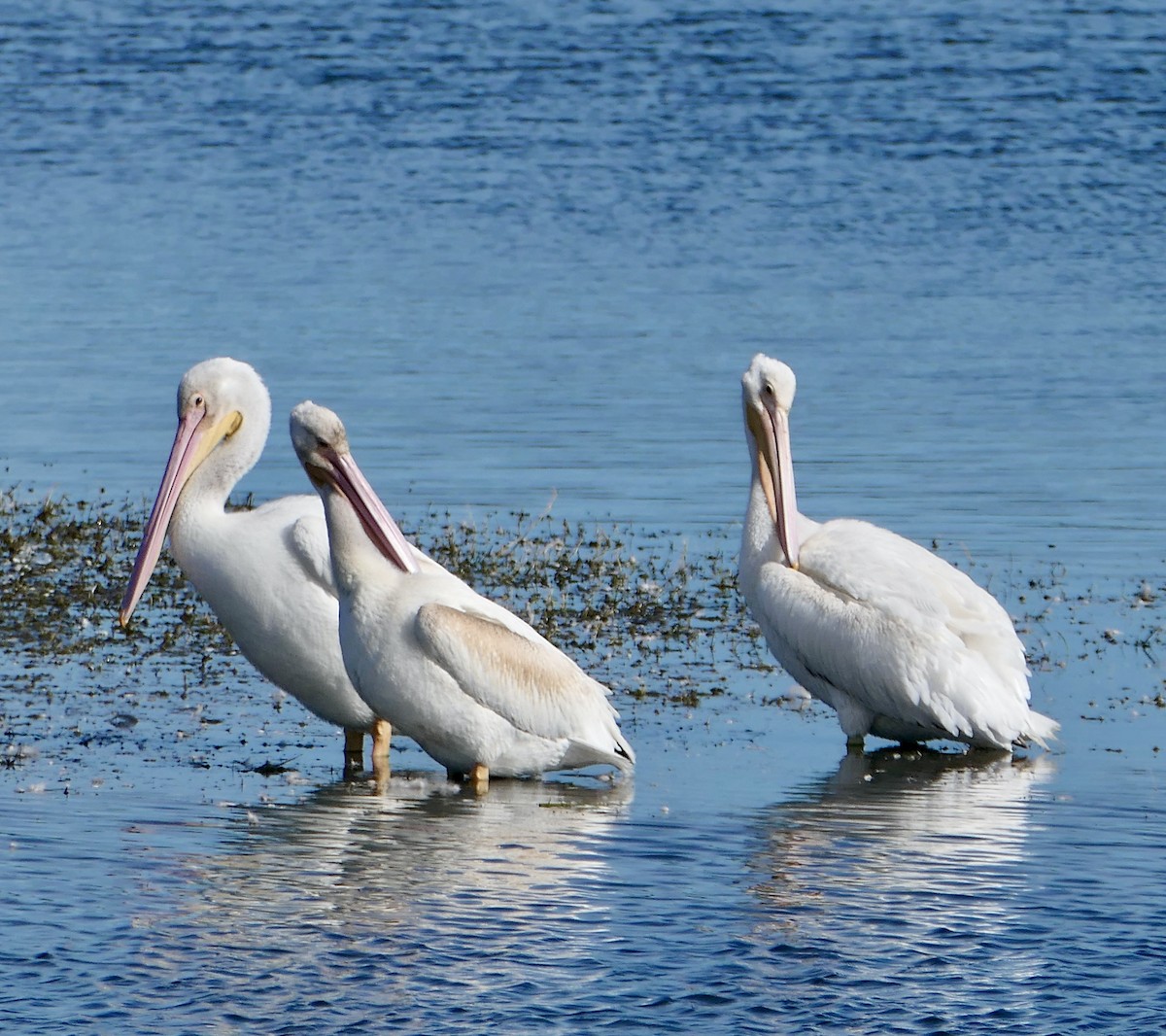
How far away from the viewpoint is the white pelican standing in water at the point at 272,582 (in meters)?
7.82

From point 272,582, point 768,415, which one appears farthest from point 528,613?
point 272,582

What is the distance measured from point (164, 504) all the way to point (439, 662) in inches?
56.7

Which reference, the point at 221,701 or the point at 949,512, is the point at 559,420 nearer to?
the point at 949,512

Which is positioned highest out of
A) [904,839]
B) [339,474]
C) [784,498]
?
[339,474]

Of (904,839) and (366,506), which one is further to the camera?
(366,506)

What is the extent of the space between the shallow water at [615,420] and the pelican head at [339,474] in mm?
835

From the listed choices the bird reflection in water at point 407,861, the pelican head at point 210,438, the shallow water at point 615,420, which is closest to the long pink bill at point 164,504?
the pelican head at point 210,438

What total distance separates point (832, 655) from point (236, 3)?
1275 inches

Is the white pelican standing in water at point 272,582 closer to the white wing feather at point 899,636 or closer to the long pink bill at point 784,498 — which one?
the white wing feather at point 899,636

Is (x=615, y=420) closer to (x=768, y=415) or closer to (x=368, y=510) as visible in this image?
(x=768, y=415)

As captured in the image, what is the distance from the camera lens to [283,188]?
26.1 m

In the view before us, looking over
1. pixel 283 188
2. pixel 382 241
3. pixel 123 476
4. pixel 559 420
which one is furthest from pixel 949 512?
pixel 283 188

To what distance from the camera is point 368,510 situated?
7562 millimetres

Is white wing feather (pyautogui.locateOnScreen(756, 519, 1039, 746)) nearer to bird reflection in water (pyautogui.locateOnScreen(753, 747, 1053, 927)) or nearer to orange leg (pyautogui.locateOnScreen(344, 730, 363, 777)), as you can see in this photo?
bird reflection in water (pyautogui.locateOnScreen(753, 747, 1053, 927))
